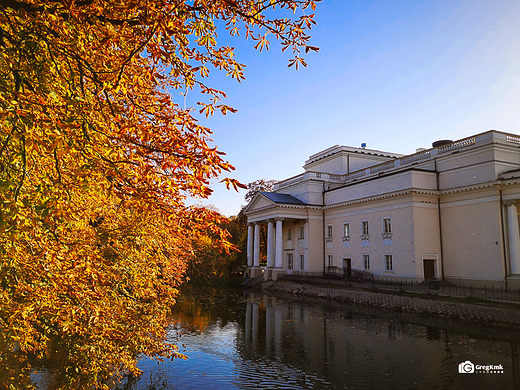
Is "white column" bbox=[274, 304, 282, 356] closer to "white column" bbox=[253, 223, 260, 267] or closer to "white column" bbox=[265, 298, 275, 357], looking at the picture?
"white column" bbox=[265, 298, 275, 357]

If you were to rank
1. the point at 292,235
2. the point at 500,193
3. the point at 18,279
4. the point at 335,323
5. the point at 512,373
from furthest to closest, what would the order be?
the point at 292,235 < the point at 500,193 < the point at 335,323 < the point at 512,373 < the point at 18,279

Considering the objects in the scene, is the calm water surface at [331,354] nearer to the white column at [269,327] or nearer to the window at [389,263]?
the white column at [269,327]

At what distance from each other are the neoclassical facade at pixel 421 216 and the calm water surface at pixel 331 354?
1014 cm

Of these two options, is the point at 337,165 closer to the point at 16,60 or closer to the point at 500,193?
the point at 500,193

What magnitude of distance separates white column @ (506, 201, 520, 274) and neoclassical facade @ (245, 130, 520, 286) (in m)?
0.06

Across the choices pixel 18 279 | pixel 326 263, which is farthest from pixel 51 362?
pixel 326 263

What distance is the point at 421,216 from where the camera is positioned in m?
31.7

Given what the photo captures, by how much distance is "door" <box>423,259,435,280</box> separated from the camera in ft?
102

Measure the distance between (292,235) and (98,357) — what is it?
42.4 meters

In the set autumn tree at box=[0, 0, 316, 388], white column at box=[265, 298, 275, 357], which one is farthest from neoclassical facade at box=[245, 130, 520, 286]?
autumn tree at box=[0, 0, 316, 388]

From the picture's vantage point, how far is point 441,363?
12.7 meters

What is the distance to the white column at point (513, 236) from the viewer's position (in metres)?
25.7

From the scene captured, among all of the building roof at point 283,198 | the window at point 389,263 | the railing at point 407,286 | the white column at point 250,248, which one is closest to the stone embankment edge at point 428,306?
the railing at point 407,286

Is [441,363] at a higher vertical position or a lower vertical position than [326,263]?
lower
